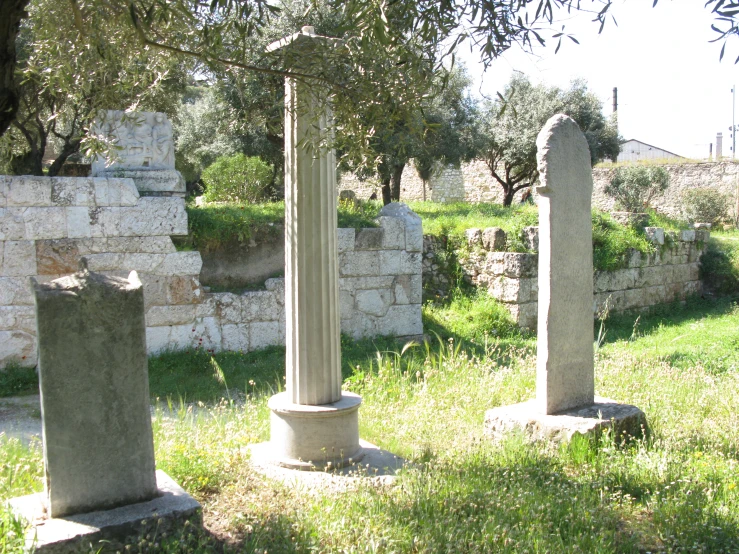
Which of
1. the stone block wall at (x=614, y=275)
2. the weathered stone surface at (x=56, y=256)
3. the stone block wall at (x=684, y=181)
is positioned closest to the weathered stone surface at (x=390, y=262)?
the stone block wall at (x=614, y=275)

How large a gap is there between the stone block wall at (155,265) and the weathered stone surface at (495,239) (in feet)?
5.11

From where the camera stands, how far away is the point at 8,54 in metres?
2.52

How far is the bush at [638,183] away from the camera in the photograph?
20.1 m

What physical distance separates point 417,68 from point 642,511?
2796mm

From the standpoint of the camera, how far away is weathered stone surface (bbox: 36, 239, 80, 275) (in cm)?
731

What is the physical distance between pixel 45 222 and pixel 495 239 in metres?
6.23

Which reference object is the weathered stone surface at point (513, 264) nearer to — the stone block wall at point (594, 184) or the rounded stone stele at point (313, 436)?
the rounded stone stele at point (313, 436)

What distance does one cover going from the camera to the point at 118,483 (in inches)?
123

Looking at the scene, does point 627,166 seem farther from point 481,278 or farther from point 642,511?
point 642,511

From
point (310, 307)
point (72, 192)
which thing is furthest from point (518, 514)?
point (72, 192)

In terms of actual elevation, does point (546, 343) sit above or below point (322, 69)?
below

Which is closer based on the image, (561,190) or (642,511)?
(642,511)

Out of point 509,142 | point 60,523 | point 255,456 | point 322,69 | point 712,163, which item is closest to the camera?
point 60,523

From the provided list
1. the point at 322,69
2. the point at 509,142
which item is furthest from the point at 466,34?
the point at 509,142
